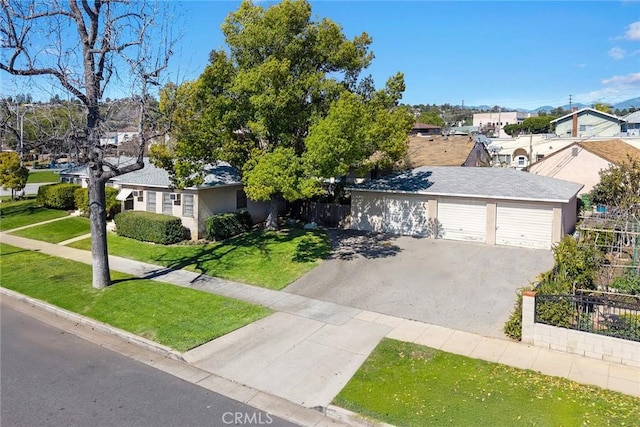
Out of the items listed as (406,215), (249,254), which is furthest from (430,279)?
(249,254)

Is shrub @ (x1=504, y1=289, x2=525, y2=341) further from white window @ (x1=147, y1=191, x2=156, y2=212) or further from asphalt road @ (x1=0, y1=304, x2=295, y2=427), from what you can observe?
white window @ (x1=147, y1=191, x2=156, y2=212)

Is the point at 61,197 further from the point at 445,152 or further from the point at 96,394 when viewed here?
the point at 445,152

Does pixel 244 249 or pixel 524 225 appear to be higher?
pixel 524 225

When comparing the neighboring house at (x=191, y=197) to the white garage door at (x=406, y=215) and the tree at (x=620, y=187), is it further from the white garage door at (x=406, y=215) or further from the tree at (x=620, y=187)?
the tree at (x=620, y=187)

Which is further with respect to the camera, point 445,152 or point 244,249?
point 445,152

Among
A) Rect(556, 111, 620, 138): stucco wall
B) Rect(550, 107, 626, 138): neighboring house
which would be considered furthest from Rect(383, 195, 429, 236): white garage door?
Rect(556, 111, 620, 138): stucco wall

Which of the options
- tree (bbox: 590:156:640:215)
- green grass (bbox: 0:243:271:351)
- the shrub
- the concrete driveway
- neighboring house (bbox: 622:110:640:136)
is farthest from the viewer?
neighboring house (bbox: 622:110:640:136)

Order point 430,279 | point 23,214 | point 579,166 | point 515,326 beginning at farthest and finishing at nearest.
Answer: point 579,166, point 23,214, point 430,279, point 515,326
